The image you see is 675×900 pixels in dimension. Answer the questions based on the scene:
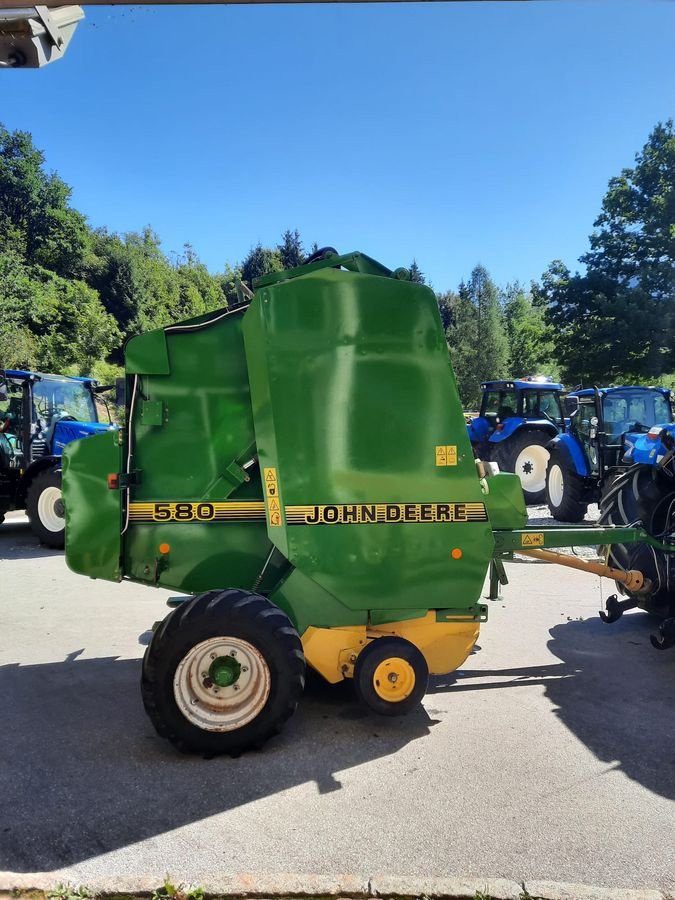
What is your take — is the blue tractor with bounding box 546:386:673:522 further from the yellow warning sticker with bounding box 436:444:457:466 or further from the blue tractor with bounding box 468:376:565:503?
the yellow warning sticker with bounding box 436:444:457:466

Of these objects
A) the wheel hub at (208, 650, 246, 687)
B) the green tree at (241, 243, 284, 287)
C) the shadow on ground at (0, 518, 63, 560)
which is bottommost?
the wheel hub at (208, 650, 246, 687)

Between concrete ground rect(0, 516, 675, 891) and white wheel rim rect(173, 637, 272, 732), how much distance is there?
0.22m

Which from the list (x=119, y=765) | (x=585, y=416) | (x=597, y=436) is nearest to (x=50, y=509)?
(x=119, y=765)

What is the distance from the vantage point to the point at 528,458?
12.0m

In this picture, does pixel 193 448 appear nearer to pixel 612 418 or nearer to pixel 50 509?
pixel 50 509

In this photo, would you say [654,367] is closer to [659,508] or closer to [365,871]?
[659,508]

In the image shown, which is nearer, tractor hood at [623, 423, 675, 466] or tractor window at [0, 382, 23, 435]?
tractor hood at [623, 423, 675, 466]

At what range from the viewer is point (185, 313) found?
53938 millimetres

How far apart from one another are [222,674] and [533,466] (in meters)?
10.3

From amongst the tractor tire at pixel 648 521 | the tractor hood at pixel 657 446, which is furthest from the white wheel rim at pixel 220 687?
the tractor hood at pixel 657 446

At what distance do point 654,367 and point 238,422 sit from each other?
22839mm

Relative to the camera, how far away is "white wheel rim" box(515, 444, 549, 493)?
473 inches

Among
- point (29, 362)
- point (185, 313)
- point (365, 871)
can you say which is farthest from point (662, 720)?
point (185, 313)

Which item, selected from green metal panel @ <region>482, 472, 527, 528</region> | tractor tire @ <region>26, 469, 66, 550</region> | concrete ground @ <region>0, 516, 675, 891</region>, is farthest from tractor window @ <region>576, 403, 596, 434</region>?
tractor tire @ <region>26, 469, 66, 550</region>
